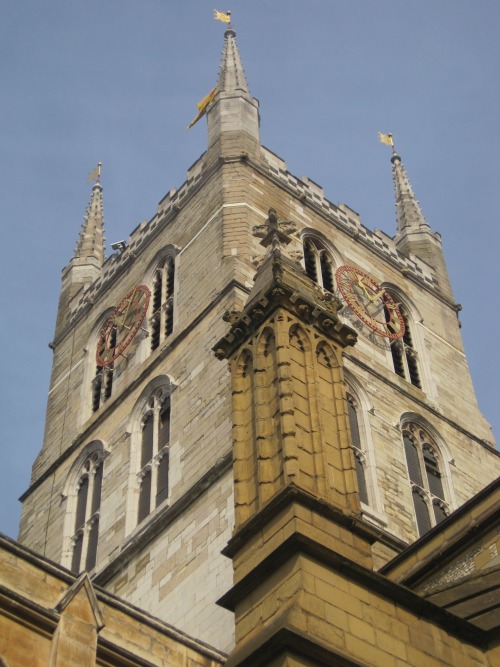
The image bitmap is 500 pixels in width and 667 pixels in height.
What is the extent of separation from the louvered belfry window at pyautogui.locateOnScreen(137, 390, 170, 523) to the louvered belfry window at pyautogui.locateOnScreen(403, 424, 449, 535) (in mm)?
5451

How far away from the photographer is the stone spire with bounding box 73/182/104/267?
145ft

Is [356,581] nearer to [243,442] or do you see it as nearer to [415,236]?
[243,442]

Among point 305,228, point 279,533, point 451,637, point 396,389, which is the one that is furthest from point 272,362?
point 305,228

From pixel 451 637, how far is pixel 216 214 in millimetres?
23197

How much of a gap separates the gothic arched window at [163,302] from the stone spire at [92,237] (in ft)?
21.6

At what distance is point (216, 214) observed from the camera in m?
35.8

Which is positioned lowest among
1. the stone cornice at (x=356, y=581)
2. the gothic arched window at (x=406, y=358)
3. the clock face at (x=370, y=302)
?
the stone cornice at (x=356, y=581)

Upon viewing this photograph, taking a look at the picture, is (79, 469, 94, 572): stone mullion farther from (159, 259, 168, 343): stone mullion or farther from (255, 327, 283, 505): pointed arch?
(255, 327, 283, 505): pointed arch

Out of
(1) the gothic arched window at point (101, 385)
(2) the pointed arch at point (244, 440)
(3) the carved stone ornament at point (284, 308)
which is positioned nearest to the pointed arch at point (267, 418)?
(2) the pointed arch at point (244, 440)

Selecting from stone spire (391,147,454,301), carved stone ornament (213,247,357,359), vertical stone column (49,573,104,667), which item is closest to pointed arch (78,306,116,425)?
stone spire (391,147,454,301)

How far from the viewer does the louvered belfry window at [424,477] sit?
1258 inches

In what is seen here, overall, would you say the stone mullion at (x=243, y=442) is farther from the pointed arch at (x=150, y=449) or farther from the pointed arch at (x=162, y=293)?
the pointed arch at (x=162, y=293)

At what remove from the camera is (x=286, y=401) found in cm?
1517

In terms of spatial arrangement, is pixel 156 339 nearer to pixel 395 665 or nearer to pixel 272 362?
pixel 272 362
